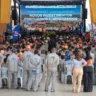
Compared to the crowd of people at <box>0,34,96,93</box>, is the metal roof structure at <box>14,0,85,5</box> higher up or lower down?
higher up

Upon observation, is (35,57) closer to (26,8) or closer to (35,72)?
(35,72)

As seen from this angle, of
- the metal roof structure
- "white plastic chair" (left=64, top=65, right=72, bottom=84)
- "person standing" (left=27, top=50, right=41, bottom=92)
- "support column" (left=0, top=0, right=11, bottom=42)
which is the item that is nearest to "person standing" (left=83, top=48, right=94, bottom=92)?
"person standing" (left=27, top=50, right=41, bottom=92)

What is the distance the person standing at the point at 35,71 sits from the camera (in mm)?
15594

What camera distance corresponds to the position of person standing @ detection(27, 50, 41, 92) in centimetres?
1559

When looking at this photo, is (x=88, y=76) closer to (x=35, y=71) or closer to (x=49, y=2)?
(x=35, y=71)

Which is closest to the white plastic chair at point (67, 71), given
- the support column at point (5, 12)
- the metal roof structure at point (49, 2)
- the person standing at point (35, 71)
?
the person standing at point (35, 71)

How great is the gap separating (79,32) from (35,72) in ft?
133

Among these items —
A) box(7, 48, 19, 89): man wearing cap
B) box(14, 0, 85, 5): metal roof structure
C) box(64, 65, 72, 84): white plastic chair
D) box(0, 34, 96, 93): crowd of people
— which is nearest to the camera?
box(0, 34, 96, 93): crowd of people

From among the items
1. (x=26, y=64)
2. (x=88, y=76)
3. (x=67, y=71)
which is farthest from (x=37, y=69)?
(x=67, y=71)

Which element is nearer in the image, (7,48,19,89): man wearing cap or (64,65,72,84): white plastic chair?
(7,48,19,89): man wearing cap

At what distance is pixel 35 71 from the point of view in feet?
51.4

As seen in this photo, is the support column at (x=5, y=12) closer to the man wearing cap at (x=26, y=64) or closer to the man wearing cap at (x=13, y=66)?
the man wearing cap at (x=13, y=66)

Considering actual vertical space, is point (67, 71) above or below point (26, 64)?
below

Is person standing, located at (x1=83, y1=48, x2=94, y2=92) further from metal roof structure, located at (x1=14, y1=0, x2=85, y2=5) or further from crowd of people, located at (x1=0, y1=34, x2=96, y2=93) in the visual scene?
metal roof structure, located at (x1=14, y1=0, x2=85, y2=5)
